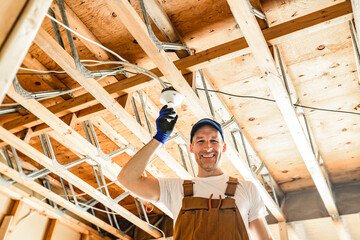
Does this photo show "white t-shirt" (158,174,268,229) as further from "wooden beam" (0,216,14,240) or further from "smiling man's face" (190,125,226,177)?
"wooden beam" (0,216,14,240)

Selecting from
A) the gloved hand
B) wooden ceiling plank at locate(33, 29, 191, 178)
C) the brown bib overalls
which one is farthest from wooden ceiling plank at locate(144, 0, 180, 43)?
the brown bib overalls

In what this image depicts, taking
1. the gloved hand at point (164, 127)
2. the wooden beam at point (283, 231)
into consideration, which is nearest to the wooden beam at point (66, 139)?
the gloved hand at point (164, 127)

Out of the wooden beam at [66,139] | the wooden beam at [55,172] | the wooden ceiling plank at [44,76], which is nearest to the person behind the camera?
the wooden beam at [66,139]

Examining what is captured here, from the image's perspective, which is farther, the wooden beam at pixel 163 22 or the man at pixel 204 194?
the wooden beam at pixel 163 22

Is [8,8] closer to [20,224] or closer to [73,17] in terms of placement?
[73,17]

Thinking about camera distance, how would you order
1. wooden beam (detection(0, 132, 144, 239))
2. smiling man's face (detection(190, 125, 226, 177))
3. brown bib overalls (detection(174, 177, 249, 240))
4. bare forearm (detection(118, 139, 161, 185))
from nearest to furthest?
1. brown bib overalls (detection(174, 177, 249, 240))
2. bare forearm (detection(118, 139, 161, 185))
3. smiling man's face (detection(190, 125, 226, 177))
4. wooden beam (detection(0, 132, 144, 239))

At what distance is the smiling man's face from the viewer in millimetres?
1710

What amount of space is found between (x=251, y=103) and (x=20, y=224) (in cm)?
368

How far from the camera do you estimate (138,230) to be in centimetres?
611

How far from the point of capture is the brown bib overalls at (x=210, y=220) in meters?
1.45

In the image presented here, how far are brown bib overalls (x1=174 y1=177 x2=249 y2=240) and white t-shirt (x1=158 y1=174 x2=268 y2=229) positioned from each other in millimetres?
47

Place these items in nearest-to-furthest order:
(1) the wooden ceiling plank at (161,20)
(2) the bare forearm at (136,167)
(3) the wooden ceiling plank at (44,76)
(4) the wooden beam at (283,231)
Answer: (2) the bare forearm at (136,167)
(1) the wooden ceiling plank at (161,20)
(3) the wooden ceiling plank at (44,76)
(4) the wooden beam at (283,231)

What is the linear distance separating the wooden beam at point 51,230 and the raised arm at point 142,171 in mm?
4089

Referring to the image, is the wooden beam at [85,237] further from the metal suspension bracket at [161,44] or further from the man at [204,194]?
the man at [204,194]
